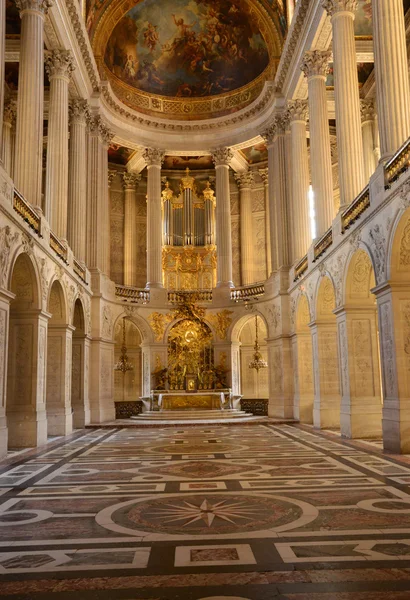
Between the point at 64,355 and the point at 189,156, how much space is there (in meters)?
17.1

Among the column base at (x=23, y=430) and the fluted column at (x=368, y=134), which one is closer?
the column base at (x=23, y=430)

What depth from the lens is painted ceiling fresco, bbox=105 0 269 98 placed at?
28.9 metres

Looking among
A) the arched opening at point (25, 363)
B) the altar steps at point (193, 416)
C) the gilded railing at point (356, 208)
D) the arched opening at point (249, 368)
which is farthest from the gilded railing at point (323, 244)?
the arched opening at point (249, 368)

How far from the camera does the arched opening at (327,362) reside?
19.4m

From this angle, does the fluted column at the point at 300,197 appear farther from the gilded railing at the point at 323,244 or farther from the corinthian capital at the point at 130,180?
the corinthian capital at the point at 130,180

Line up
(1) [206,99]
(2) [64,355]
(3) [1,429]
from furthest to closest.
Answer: (1) [206,99], (2) [64,355], (3) [1,429]

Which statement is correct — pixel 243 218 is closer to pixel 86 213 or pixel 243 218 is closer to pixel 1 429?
pixel 86 213

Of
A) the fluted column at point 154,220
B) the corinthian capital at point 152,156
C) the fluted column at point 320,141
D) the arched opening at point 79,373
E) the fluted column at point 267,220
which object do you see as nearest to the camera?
the fluted column at point 320,141

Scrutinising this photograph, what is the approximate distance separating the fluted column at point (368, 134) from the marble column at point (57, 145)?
12.8 metres

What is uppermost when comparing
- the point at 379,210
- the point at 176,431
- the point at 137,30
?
the point at 137,30

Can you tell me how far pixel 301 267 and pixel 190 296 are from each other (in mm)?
8057

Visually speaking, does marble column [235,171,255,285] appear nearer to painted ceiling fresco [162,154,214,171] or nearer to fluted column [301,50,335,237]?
painted ceiling fresco [162,154,214,171]

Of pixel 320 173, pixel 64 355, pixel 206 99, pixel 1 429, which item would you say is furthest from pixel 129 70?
pixel 1 429

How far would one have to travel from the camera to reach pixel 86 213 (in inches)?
1006
